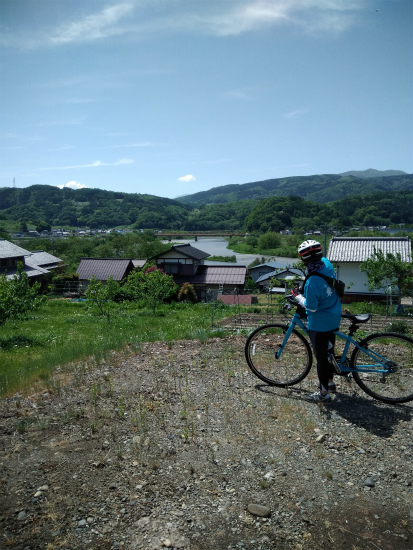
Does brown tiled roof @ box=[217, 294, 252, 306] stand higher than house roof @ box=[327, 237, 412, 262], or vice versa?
house roof @ box=[327, 237, 412, 262]

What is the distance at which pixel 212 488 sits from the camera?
324cm

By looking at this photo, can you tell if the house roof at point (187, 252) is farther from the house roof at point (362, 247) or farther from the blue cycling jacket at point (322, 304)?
the blue cycling jacket at point (322, 304)

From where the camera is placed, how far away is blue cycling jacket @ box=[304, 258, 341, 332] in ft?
15.1

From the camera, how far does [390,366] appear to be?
480 cm

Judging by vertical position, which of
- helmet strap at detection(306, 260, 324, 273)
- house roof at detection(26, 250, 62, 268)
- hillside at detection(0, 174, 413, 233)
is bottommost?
house roof at detection(26, 250, 62, 268)

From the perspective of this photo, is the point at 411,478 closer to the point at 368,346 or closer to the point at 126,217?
the point at 368,346

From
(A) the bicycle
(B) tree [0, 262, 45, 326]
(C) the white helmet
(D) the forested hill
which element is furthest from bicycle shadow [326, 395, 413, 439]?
(D) the forested hill

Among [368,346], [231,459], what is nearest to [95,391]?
[231,459]

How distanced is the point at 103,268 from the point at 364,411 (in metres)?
40.6

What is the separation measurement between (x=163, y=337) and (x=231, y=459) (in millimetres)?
5066

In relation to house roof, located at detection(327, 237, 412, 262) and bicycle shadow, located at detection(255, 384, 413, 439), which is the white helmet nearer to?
bicycle shadow, located at detection(255, 384, 413, 439)

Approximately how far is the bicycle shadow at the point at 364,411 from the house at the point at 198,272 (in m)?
34.6

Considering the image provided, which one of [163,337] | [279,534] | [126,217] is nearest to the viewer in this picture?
[279,534]

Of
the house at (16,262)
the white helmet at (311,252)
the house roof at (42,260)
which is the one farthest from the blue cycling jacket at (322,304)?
the house roof at (42,260)
